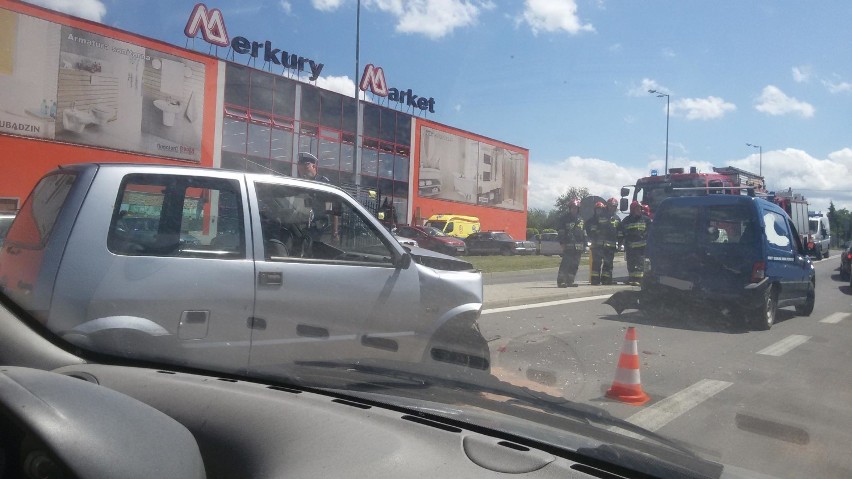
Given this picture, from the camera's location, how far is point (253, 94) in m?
11.0

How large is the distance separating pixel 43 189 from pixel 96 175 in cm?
62

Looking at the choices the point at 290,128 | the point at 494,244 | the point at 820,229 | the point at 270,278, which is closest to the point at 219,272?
the point at 270,278

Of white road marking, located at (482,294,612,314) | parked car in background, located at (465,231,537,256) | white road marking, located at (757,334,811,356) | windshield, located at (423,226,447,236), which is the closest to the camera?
white road marking, located at (757,334,811,356)

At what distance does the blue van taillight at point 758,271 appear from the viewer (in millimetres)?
10211

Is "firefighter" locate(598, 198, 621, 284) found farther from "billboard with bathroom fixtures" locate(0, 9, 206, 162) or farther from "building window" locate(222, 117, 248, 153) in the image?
"billboard with bathroom fixtures" locate(0, 9, 206, 162)

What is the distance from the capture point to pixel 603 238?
1533cm

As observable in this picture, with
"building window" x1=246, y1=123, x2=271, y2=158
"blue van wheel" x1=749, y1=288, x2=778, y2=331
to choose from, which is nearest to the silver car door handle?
"building window" x1=246, y1=123, x2=271, y2=158

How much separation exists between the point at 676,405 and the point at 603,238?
10061 millimetres

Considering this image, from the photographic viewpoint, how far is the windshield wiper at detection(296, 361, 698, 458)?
9.88 ft

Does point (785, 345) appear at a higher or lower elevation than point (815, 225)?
lower

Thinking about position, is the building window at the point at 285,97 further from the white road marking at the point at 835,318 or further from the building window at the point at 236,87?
the white road marking at the point at 835,318

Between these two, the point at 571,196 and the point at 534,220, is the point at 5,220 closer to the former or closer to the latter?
the point at 571,196

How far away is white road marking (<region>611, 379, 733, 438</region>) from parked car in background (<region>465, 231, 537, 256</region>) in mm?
24187

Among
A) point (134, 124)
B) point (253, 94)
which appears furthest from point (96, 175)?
point (134, 124)
